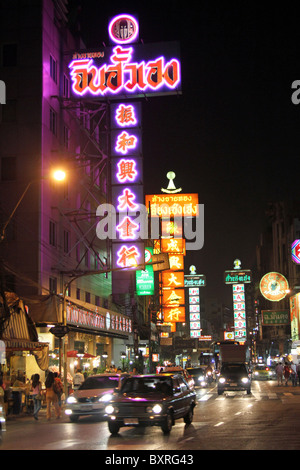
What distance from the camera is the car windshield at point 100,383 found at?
76.5ft

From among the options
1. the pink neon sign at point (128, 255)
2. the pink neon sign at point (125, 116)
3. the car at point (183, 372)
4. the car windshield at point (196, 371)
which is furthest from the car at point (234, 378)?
the pink neon sign at point (125, 116)

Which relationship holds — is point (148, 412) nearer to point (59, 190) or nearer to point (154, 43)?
point (59, 190)

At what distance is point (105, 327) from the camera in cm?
4756

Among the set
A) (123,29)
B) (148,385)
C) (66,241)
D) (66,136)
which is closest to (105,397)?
(148,385)

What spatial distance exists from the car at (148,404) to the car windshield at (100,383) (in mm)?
5502

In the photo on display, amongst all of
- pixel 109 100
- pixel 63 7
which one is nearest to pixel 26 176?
pixel 109 100

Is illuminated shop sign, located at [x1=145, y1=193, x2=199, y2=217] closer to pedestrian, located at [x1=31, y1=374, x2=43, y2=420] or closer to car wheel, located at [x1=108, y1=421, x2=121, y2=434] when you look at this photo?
pedestrian, located at [x1=31, y1=374, x2=43, y2=420]

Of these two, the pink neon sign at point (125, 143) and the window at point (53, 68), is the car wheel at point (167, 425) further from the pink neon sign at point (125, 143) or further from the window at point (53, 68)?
the window at point (53, 68)

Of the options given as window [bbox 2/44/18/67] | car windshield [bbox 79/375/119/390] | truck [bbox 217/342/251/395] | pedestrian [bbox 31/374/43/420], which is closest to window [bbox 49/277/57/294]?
truck [bbox 217/342/251/395]

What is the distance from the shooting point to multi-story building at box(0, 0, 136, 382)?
3481cm

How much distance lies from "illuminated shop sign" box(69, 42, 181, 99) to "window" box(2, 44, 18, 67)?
465 centimetres

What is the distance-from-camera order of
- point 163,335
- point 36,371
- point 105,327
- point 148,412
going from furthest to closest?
point 163,335
point 105,327
point 36,371
point 148,412

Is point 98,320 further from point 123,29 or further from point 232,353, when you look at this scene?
point 123,29

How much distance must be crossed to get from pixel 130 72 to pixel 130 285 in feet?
94.1
